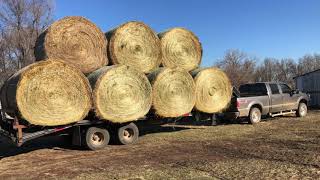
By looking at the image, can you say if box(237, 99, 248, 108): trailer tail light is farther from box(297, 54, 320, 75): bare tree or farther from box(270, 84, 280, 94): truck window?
box(297, 54, 320, 75): bare tree

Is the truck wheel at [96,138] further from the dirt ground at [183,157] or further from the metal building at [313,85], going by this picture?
the metal building at [313,85]

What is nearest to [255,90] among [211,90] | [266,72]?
[211,90]

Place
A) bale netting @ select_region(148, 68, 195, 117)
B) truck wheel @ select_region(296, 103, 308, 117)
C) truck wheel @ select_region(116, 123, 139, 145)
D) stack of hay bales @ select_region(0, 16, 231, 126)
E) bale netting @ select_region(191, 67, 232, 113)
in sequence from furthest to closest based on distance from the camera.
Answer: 1. truck wheel @ select_region(296, 103, 308, 117)
2. bale netting @ select_region(191, 67, 232, 113)
3. bale netting @ select_region(148, 68, 195, 117)
4. truck wheel @ select_region(116, 123, 139, 145)
5. stack of hay bales @ select_region(0, 16, 231, 126)

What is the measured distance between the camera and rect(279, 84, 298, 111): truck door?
1940 centimetres

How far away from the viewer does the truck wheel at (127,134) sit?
1271 centimetres

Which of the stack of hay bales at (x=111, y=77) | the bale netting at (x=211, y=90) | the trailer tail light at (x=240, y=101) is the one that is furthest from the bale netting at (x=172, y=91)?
the trailer tail light at (x=240, y=101)

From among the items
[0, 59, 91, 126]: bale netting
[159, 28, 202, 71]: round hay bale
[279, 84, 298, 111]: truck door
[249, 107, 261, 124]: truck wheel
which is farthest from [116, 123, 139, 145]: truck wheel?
[279, 84, 298, 111]: truck door

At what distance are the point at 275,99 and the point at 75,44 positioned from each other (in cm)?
971

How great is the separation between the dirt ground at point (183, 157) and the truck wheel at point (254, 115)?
2.64 metres

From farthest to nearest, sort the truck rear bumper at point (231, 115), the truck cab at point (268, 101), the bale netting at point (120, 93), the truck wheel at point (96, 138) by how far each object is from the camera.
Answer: the truck cab at point (268, 101)
the truck rear bumper at point (231, 115)
the truck wheel at point (96, 138)
the bale netting at point (120, 93)

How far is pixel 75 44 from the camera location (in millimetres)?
12344

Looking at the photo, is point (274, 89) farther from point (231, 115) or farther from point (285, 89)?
point (231, 115)

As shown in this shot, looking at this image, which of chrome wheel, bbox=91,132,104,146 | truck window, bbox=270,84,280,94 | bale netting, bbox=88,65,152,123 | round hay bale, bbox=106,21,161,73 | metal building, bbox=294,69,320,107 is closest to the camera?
bale netting, bbox=88,65,152,123

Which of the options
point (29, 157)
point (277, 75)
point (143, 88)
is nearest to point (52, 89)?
point (29, 157)
